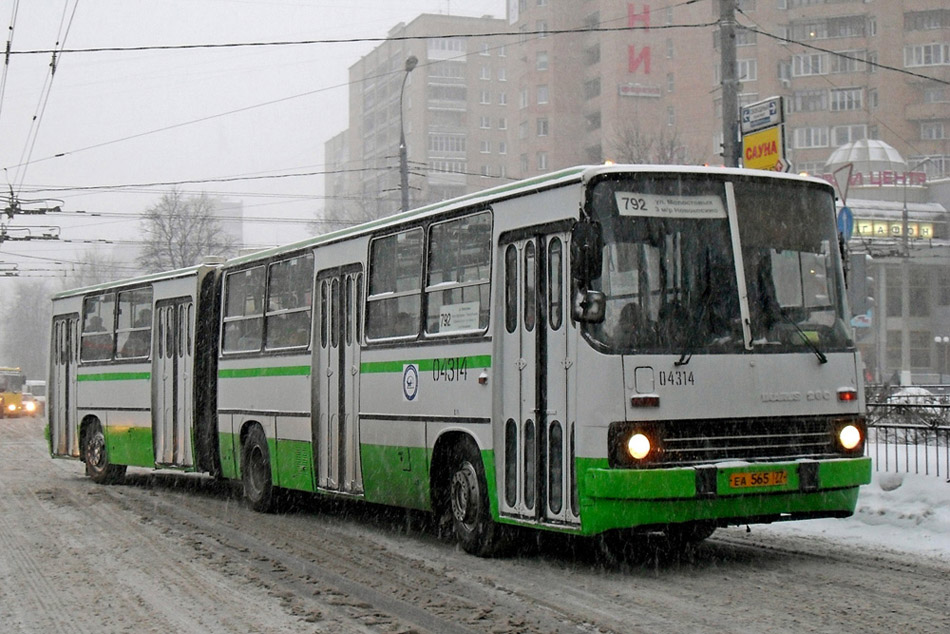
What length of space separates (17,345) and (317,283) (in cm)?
12112

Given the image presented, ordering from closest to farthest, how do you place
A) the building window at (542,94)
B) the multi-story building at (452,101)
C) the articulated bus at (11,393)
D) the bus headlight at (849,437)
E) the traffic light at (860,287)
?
1. the bus headlight at (849,437)
2. the traffic light at (860,287)
3. the articulated bus at (11,393)
4. the building window at (542,94)
5. the multi-story building at (452,101)

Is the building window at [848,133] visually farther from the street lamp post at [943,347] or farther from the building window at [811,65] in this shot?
the street lamp post at [943,347]

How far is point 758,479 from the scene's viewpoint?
895 cm

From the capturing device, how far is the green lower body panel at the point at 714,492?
8.68 metres

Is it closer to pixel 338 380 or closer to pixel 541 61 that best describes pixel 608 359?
pixel 338 380

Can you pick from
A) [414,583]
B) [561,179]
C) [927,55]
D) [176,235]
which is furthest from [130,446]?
[927,55]

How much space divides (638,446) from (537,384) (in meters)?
1.20

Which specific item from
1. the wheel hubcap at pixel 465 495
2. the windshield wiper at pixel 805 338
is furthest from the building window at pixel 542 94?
the windshield wiper at pixel 805 338

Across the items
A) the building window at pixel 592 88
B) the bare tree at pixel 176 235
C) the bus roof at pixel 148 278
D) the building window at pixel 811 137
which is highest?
the building window at pixel 592 88

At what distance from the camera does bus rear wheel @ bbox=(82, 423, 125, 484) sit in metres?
20.0

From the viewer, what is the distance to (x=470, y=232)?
35.4 ft

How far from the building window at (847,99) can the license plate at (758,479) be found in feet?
274

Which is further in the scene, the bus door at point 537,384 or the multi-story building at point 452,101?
the multi-story building at point 452,101

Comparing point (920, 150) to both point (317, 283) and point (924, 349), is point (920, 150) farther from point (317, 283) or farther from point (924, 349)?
point (317, 283)
